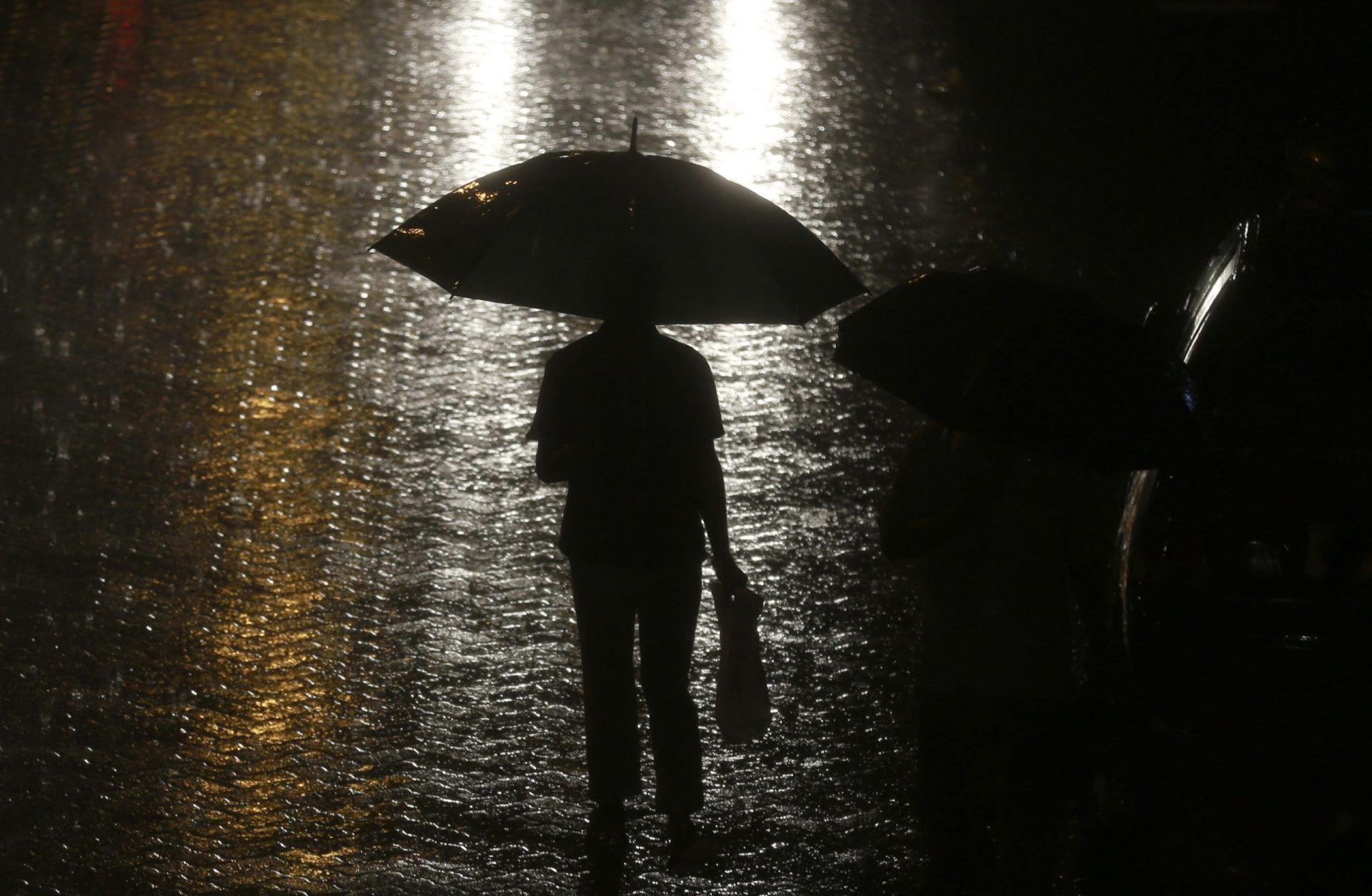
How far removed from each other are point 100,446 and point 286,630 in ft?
7.19

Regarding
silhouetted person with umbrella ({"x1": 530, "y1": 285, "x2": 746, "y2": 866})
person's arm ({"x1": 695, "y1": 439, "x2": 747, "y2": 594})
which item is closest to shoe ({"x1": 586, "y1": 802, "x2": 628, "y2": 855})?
silhouetted person with umbrella ({"x1": 530, "y1": 285, "x2": 746, "y2": 866})

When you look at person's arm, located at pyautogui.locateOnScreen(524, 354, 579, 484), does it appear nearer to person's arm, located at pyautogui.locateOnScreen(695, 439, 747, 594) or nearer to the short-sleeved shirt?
the short-sleeved shirt

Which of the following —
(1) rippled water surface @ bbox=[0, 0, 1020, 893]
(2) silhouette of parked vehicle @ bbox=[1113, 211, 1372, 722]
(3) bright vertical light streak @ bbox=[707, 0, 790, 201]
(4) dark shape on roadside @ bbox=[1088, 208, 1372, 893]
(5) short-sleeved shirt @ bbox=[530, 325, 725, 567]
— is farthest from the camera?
(3) bright vertical light streak @ bbox=[707, 0, 790, 201]

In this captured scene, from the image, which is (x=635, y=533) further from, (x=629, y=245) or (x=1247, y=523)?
(x=1247, y=523)

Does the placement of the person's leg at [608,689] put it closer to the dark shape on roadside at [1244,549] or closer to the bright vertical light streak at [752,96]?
the dark shape on roadside at [1244,549]

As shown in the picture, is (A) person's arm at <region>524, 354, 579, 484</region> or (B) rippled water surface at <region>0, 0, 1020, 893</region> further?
(B) rippled water surface at <region>0, 0, 1020, 893</region>

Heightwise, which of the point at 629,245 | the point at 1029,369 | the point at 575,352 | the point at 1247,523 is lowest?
the point at 1247,523

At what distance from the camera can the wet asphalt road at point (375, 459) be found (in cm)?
555

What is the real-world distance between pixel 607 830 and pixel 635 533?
0.97 meters

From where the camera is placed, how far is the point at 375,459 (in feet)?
27.5

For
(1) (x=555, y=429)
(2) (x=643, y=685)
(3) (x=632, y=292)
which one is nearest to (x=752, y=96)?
(3) (x=632, y=292)

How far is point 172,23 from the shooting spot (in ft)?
52.3

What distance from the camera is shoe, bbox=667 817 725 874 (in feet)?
17.0

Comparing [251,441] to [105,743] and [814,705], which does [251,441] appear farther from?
[814,705]
